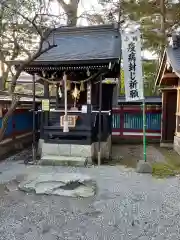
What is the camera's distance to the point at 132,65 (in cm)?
800

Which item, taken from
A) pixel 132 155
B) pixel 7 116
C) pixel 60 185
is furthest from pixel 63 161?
pixel 7 116

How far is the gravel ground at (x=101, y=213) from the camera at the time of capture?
3887 mm

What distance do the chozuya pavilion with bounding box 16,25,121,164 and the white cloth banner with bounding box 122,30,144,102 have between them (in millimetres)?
360

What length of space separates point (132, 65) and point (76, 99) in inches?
103

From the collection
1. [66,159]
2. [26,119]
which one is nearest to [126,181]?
[66,159]

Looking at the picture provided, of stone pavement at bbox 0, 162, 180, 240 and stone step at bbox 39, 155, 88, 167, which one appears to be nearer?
stone pavement at bbox 0, 162, 180, 240

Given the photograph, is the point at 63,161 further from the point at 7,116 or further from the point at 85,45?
the point at 85,45

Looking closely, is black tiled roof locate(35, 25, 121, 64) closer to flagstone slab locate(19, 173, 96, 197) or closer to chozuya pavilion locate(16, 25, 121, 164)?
chozuya pavilion locate(16, 25, 121, 164)

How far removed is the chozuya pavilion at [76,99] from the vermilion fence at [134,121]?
3.39 m

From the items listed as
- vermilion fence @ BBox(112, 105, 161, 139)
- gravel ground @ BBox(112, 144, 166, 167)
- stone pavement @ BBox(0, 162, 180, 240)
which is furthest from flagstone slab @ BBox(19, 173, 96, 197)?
vermilion fence @ BBox(112, 105, 161, 139)

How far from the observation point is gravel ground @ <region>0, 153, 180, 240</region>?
3887mm

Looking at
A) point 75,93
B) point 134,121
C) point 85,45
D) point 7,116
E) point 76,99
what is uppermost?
point 85,45

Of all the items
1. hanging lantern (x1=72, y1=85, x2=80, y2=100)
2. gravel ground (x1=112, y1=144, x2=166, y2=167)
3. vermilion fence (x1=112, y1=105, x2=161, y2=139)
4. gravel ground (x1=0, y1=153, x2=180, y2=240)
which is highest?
hanging lantern (x1=72, y1=85, x2=80, y2=100)

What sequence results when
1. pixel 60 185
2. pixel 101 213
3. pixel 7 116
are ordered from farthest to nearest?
pixel 60 185, pixel 101 213, pixel 7 116
